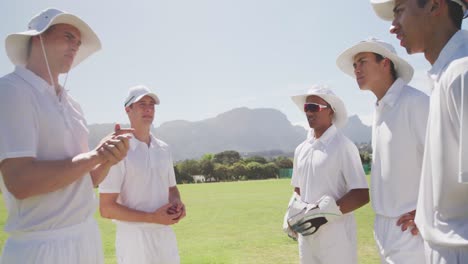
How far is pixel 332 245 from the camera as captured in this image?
401 centimetres

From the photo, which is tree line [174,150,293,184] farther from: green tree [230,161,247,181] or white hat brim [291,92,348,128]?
white hat brim [291,92,348,128]

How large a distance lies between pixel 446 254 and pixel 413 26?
131 cm

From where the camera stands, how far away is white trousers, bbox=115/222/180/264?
385cm

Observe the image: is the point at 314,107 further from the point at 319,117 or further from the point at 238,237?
the point at 238,237

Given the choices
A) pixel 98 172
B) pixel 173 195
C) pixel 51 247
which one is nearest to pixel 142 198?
pixel 173 195

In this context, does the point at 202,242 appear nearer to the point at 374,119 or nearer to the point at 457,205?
the point at 374,119

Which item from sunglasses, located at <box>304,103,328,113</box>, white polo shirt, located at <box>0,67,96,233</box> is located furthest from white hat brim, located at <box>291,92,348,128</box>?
white polo shirt, located at <box>0,67,96,233</box>

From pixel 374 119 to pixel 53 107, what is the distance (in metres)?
2.91

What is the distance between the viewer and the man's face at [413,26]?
212 centimetres

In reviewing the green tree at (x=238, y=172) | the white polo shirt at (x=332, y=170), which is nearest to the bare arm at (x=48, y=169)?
the white polo shirt at (x=332, y=170)

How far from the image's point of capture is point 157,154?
434cm

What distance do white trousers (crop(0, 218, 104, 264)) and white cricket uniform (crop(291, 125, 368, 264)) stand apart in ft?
8.32

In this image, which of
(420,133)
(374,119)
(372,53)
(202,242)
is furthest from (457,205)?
(202,242)

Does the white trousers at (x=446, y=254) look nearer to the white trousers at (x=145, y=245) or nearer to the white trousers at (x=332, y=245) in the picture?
the white trousers at (x=332, y=245)
